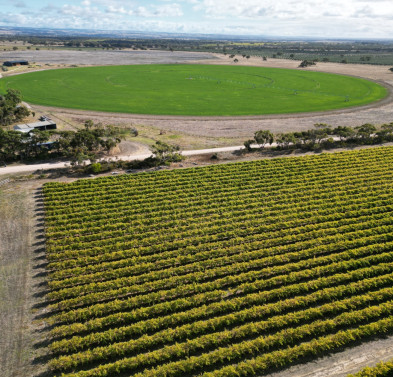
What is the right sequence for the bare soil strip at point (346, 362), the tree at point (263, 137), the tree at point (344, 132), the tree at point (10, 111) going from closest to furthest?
the bare soil strip at point (346, 362) → the tree at point (263, 137) → the tree at point (344, 132) → the tree at point (10, 111)

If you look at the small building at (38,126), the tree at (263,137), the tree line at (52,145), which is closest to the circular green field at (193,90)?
the small building at (38,126)

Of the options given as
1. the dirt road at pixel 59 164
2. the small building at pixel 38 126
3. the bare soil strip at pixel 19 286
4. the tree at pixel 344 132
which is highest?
the tree at pixel 344 132

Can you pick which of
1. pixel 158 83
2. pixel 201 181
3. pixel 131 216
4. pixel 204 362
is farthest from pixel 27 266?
pixel 158 83

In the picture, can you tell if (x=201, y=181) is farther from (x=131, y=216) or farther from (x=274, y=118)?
(x=274, y=118)

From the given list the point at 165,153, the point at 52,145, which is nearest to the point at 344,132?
the point at 165,153

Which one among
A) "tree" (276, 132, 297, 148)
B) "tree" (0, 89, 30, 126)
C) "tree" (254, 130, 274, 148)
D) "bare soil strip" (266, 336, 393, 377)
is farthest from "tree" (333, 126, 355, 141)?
"tree" (0, 89, 30, 126)

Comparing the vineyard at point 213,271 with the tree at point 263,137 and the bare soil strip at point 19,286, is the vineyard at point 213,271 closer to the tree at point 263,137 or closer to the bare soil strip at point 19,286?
the bare soil strip at point 19,286
